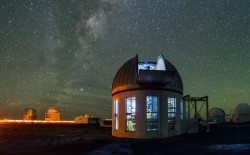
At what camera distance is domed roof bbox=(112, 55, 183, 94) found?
3484cm

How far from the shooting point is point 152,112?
122 ft

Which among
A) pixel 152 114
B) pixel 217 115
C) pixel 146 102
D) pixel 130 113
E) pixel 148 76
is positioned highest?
pixel 148 76

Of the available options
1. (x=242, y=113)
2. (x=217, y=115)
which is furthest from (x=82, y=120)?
(x=242, y=113)

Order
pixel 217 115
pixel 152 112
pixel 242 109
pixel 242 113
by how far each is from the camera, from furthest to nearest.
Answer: pixel 217 115 < pixel 242 109 < pixel 242 113 < pixel 152 112

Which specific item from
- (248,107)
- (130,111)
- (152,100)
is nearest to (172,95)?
(152,100)

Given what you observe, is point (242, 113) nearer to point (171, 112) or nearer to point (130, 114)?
point (171, 112)

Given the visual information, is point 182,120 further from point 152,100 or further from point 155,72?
point 155,72

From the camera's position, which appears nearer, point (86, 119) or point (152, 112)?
point (152, 112)

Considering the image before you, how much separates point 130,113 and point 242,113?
6262cm

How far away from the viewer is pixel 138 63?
132 ft

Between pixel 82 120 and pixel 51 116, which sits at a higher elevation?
pixel 51 116

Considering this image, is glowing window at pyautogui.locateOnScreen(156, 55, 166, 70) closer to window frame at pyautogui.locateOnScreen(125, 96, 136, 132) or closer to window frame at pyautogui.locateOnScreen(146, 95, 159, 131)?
window frame at pyautogui.locateOnScreen(146, 95, 159, 131)

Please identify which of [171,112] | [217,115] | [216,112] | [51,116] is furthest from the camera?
[51,116]

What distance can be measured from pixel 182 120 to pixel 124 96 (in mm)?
8933
